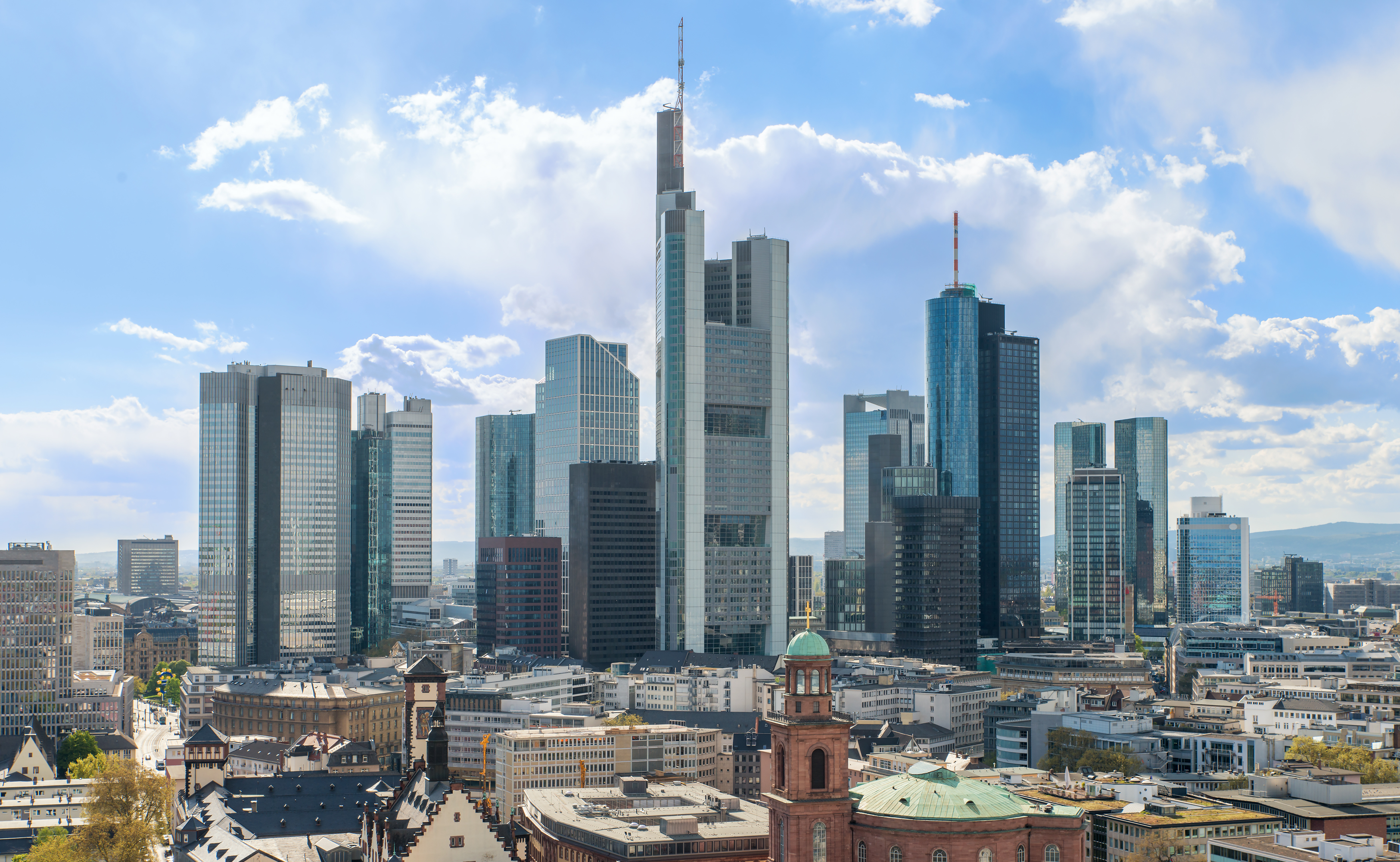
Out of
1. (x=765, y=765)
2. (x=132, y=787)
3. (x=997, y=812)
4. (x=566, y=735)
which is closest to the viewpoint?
(x=997, y=812)

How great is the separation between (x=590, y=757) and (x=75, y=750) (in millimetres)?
64366

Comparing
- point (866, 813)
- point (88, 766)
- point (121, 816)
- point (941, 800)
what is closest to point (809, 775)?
point (866, 813)

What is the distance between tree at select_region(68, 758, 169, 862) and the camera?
120 metres

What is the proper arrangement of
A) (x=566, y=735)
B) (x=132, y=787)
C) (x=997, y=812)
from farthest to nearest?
(x=566, y=735) < (x=132, y=787) < (x=997, y=812)

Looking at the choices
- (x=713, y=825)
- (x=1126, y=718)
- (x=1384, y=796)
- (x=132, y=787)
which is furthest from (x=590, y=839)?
(x=1126, y=718)

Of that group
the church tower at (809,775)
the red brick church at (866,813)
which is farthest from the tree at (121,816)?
the church tower at (809,775)

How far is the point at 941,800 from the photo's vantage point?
102688 millimetres

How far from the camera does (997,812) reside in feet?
338

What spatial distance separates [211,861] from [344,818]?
2318 cm

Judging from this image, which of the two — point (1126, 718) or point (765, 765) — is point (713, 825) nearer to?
point (765, 765)

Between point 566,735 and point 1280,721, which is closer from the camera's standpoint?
point 566,735

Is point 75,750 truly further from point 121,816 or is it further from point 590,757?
point 121,816

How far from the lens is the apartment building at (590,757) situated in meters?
174

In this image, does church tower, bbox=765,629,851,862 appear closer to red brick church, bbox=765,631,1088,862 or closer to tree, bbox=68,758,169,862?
red brick church, bbox=765,631,1088,862
